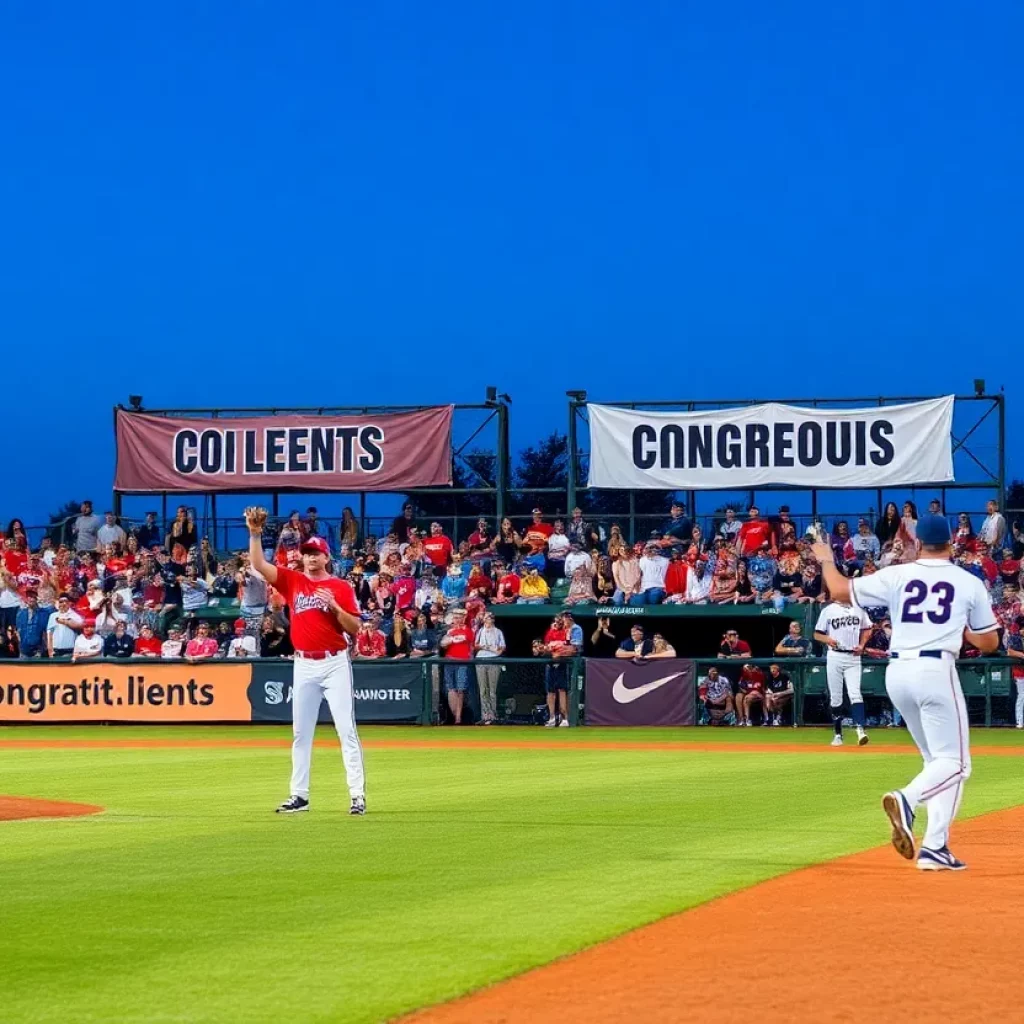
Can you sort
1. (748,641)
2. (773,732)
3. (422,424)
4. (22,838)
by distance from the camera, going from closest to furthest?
(22,838) → (773,732) → (748,641) → (422,424)

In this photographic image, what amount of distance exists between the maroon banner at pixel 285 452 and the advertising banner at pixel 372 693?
323 inches

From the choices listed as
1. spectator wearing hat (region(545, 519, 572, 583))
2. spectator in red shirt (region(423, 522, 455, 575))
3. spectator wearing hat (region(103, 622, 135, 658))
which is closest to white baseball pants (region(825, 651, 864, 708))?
spectator wearing hat (region(545, 519, 572, 583))

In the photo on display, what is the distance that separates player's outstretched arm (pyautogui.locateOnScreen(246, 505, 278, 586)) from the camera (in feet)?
40.3

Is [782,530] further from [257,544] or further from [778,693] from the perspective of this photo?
[257,544]

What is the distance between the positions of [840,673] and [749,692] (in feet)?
14.6

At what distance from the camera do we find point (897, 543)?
3033 centimetres

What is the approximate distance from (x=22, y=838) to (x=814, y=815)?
5819 millimetres

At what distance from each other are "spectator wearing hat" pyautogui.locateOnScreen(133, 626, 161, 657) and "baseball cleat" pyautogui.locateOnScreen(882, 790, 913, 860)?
78.2 feet

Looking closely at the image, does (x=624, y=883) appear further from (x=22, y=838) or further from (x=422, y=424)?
(x=422, y=424)

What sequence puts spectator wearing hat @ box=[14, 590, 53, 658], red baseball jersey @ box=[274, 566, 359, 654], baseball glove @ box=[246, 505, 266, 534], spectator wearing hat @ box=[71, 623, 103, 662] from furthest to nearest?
spectator wearing hat @ box=[14, 590, 53, 658], spectator wearing hat @ box=[71, 623, 103, 662], red baseball jersey @ box=[274, 566, 359, 654], baseball glove @ box=[246, 505, 266, 534]

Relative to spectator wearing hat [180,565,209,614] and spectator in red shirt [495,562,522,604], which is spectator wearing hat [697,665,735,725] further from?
spectator wearing hat [180,565,209,614]

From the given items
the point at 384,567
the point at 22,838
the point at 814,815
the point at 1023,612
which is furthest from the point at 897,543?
the point at 22,838

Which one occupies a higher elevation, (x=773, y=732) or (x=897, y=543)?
(x=897, y=543)

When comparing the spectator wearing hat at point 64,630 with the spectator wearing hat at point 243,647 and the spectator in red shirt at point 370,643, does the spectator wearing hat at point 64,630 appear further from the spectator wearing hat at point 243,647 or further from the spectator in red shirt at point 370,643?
the spectator in red shirt at point 370,643
